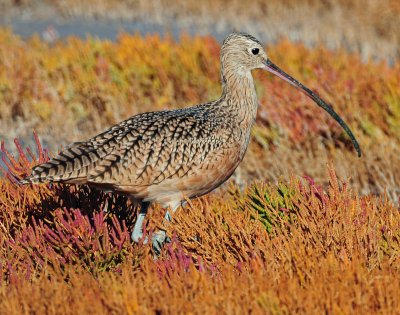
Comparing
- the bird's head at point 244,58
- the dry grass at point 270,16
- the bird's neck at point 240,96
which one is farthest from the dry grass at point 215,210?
the dry grass at point 270,16

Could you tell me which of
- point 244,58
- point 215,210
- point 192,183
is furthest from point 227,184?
point 192,183

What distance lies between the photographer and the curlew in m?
4.66

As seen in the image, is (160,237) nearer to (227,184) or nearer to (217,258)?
(217,258)

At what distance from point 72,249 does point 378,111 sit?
440 centimetres

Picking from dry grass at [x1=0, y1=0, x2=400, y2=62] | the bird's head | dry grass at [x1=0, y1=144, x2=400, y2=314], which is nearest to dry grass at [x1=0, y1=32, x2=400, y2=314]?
dry grass at [x1=0, y1=144, x2=400, y2=314]

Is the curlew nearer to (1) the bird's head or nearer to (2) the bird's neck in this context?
(2) the bird's neck

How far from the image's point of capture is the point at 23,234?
4570 millimetres

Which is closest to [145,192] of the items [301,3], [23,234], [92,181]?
[92,181]

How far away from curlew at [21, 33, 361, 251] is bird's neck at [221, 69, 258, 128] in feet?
0.44

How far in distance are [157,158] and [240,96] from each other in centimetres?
93

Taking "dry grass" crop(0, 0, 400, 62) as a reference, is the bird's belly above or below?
above

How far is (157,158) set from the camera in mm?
4809

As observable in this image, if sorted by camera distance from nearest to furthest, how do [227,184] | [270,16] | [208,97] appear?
[227,184]
[208,97]
[270,16]

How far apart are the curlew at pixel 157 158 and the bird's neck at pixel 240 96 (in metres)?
0.13
